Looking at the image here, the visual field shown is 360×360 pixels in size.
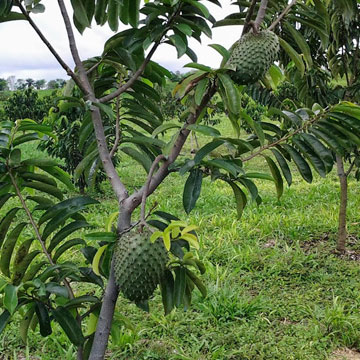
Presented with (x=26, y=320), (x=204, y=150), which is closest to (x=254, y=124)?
Answer: (x=204, y=150)

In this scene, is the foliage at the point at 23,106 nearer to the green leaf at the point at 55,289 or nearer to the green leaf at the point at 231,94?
the green leaf at the point at 55,289

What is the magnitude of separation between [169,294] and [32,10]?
66 centimetres

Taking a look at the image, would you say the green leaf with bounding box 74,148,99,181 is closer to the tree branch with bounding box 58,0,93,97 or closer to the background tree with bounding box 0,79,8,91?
the tree branch with bounding box 58,0,93,97

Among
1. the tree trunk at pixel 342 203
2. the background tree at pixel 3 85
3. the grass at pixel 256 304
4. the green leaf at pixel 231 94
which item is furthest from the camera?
the background tree at pixel 3 85

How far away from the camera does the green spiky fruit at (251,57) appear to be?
76 cm

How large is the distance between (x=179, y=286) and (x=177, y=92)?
39 cm

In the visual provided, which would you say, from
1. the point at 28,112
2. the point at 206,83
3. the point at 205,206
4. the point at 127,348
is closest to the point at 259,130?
the point at 206,83

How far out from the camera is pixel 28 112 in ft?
39.2

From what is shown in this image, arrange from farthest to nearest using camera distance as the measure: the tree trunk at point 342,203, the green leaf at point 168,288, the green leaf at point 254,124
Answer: the tree trunk at point 342,203, the green leaf at point 168,288, the green leaf at point 254,124

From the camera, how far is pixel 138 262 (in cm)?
74

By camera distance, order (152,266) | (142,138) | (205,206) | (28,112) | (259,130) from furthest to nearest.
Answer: (28,112) → (205,206) → (142,138) → (259,130) → (152,266)

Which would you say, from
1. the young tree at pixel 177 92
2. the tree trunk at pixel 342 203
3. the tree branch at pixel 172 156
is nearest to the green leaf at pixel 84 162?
the young tree at pixel 177 92

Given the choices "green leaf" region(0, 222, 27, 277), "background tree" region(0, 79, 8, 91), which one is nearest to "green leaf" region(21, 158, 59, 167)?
"green leaf" region(0, 222, 27, 277)

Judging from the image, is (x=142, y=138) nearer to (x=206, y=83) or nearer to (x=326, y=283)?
(x=206, y=83)
